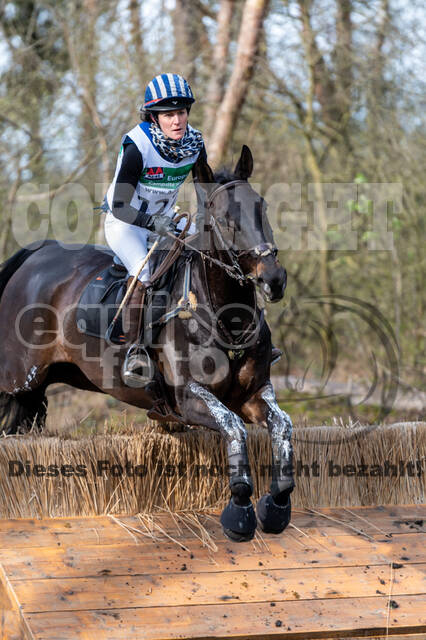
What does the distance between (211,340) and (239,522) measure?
1.03 m

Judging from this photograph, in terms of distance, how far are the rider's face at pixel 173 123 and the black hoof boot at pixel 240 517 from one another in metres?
1.98

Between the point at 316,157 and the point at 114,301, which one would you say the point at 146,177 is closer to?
the point at 114,301

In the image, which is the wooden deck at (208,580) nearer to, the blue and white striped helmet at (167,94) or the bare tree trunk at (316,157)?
the blue and white striped helmet at (167,94)

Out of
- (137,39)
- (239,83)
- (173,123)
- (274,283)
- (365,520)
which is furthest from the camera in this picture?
(137,39)

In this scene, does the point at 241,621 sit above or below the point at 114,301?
below

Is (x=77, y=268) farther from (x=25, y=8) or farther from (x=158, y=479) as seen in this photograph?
(x=25, y=8)

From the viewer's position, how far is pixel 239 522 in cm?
332

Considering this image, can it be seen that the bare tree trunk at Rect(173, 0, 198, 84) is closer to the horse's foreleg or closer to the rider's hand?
the rider's hand

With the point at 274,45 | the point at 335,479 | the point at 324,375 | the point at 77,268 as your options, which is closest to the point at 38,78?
the point at 274,45

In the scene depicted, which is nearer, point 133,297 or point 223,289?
point 223,289

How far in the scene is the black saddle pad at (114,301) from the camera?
13.5 ft

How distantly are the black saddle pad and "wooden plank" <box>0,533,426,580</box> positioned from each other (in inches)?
48.2

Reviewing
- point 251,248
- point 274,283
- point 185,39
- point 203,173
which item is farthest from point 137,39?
point 274,283

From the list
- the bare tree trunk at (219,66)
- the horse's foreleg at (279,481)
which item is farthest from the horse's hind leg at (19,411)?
the bare tree trunk at (219,66)
